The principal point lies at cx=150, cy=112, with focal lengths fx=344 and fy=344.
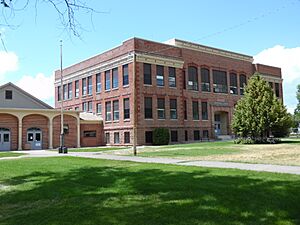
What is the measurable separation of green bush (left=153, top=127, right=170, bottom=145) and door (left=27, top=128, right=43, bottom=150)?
13019 mm

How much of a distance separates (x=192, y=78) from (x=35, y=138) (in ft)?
70.9

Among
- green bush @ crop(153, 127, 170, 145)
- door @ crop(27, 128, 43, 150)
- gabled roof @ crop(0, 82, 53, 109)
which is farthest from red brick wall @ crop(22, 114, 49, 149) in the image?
green bush @ crop(153, 127, 170, 145)

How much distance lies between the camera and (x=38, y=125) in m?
39.0

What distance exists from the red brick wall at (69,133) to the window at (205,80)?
18.2 metres

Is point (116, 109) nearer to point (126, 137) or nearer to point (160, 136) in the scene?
point (126, 137)

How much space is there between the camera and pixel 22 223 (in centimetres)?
587

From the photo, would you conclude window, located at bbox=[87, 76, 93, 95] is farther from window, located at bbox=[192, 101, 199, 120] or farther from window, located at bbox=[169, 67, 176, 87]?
window, located at bbox=[192, 101, 199, 120]

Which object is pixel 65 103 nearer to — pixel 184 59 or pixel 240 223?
pixel 184 59

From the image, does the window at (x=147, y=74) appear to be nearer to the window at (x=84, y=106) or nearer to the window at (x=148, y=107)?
the window at (x=148, y=107)

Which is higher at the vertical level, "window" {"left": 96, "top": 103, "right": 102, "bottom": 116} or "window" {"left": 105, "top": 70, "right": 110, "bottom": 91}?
"window" {"left": 105, "top": 70, "right": 110, "bottom": 91}

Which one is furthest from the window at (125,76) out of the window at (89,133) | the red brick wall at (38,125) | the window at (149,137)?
the red brick wall at (38,125)

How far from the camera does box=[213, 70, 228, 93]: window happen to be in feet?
163

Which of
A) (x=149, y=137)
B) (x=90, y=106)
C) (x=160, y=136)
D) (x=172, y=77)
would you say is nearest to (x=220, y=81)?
(x=172, y=77)

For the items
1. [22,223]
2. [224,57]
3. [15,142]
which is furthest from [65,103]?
[22,223]
